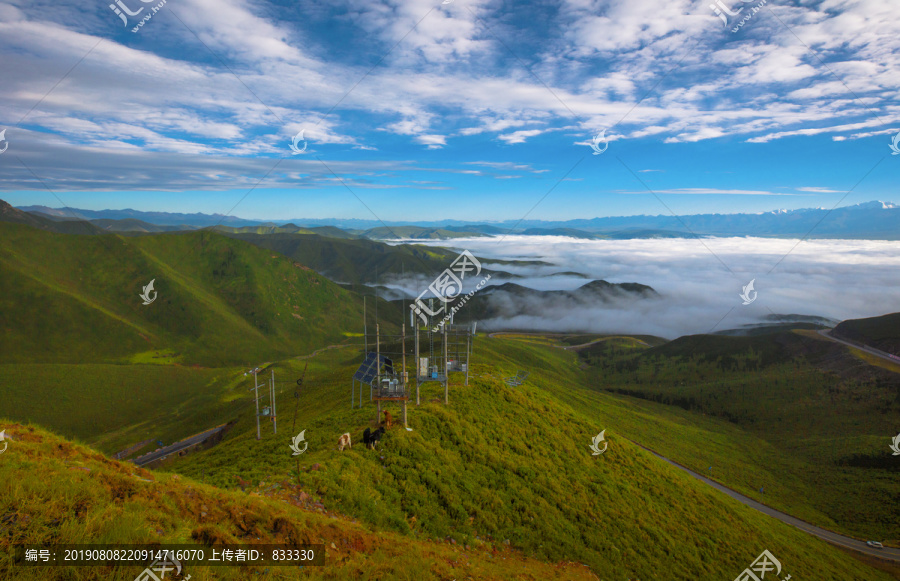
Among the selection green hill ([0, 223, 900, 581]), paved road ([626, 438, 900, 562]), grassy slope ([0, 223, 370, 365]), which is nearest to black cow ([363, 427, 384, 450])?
green hill ([0, 223, 900, 581])

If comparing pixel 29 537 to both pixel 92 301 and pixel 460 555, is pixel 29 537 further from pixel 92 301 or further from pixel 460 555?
pixel 92 301

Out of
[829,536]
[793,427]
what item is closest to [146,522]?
[829,536]

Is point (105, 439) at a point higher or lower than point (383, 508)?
lower

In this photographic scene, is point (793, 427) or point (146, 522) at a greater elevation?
point (146, 522)

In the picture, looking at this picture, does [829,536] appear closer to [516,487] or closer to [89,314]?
[516,487]

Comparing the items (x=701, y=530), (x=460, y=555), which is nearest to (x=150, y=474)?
(x=460, y=555)
